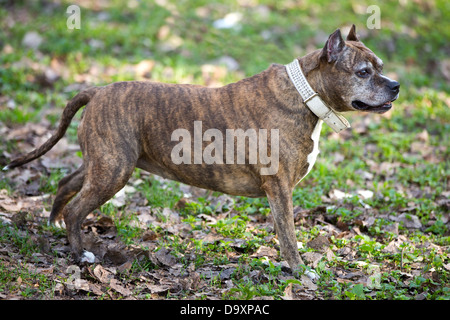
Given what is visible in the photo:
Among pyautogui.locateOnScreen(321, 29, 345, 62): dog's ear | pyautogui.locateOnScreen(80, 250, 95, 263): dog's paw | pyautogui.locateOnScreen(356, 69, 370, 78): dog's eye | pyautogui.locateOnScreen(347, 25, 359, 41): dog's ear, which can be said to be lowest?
pyautogui.locateOnScreen(80, 250, 95, 263): dog's paw

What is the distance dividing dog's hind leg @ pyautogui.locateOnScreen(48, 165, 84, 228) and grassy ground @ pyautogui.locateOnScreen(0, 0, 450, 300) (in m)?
0.15

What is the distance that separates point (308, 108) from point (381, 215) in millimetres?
1859

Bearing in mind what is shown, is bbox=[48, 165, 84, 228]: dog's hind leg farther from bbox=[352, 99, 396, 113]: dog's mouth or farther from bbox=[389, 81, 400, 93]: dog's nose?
bbox=[389, 81, 400, 93]: dog's nose

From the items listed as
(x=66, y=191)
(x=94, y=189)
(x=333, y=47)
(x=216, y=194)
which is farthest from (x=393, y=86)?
(x=66, y=191)

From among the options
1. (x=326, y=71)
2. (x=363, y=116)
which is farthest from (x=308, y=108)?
(x=363, y=116)

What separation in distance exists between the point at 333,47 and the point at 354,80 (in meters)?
0.32

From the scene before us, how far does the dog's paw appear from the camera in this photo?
441 centimetres

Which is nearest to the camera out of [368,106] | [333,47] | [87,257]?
[333,47]

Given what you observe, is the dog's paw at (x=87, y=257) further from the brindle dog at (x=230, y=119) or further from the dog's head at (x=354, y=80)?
the dog's head at (x=354, y=80)

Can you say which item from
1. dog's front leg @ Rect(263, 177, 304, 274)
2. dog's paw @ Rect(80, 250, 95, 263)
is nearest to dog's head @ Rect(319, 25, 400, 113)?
dog's front leg @ Rect(263, 177, 304, 274)

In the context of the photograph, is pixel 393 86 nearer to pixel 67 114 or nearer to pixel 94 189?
pixel 94 189

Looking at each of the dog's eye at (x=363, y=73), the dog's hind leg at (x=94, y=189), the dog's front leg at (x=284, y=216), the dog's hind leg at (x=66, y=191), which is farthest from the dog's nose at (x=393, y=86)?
the dog's hind leg at (x=66, y=191)

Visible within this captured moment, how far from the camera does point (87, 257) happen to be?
175 inches
